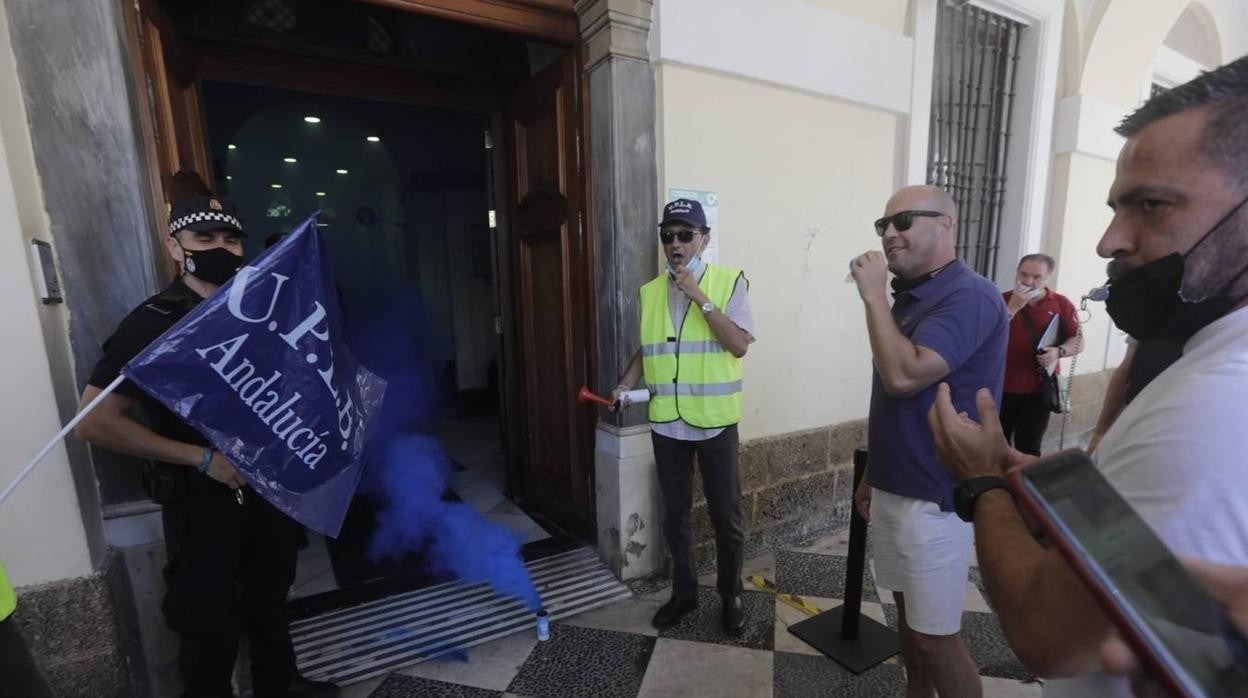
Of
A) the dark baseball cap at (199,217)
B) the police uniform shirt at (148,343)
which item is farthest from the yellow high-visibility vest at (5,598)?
the dark baseball cap at (199,217)

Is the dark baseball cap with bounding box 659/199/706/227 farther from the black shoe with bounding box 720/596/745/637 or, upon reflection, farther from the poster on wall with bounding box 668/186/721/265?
the black shoe with bounding box 720/596/745/637

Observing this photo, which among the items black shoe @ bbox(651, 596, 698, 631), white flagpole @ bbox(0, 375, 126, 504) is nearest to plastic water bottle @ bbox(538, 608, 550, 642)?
black shoe @ bbox(651, 596, 698, 631)

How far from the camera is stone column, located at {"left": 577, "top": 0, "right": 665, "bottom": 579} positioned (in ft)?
9.32

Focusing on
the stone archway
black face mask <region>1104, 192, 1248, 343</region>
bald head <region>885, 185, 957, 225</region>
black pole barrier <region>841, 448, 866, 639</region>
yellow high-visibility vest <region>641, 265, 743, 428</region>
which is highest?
the stone archway

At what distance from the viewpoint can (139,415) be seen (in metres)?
2.10

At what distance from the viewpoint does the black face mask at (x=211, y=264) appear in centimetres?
194

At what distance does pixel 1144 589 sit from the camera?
1.88 feet

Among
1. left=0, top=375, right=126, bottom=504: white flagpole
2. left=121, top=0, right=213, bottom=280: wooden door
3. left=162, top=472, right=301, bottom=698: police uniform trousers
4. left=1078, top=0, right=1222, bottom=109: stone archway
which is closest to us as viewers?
left=0, top=375, right=126, bottom=504: white flagpole

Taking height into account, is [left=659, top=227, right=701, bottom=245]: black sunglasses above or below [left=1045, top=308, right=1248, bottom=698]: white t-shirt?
above

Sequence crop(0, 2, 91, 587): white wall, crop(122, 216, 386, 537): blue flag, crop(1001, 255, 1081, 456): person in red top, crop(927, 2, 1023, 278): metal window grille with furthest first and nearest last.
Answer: crop(927, 2, 1023, 278): metal window grille
crop(1001, 255, 1081, 456): person in red top
crop(0, 2, 91, 587): white wall
crop(122, 216, 386, 537): blue flag

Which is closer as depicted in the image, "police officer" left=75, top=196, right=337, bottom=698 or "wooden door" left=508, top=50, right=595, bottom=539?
"police officer" left=75, top=196, right=337, bottom=698

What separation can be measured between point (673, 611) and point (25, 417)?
2729mm

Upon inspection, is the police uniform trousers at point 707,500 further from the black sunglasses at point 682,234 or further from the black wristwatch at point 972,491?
the black wristwatch at point 972,491

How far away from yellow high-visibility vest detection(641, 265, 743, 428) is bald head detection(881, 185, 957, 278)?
847mm
